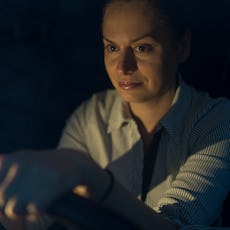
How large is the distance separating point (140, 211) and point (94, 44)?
1052 mm

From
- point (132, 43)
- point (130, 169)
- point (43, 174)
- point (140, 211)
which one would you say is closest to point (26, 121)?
point (130, 169)

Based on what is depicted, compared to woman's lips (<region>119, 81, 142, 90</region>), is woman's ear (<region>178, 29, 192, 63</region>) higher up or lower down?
higher up

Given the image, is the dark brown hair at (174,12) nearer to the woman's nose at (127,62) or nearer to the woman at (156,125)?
the woman at (156,125)

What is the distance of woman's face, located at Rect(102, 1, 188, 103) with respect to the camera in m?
1.63

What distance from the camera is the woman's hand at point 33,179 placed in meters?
0.89

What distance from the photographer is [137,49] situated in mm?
1634

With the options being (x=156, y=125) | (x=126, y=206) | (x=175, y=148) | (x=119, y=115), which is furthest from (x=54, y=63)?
(x=126, y=206)

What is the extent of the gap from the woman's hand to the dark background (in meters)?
1.08

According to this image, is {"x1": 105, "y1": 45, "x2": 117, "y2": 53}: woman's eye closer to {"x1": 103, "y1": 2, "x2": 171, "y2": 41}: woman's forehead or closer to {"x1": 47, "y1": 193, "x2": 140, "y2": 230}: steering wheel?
{"x1": 103, "y1": 2, "x2": 171, "y2": 41}: woman's forehead

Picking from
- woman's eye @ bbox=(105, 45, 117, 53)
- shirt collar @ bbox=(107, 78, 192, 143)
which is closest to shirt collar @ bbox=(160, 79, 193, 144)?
shirt collar @ bbox=(107, 78, 192, 143)

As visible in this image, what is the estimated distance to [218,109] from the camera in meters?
1.68

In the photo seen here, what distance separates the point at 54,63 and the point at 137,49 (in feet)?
1.79

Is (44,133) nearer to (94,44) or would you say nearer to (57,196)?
(94,44)

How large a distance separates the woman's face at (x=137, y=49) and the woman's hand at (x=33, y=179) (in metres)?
0.72
